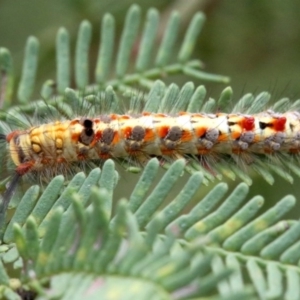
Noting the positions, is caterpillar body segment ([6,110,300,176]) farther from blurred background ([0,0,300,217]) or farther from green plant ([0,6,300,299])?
Answer: blurred background ([0,0,300,217])

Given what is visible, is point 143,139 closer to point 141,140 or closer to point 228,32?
point 141,140

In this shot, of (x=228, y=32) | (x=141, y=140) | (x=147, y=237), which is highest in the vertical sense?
(x=228, y=32)

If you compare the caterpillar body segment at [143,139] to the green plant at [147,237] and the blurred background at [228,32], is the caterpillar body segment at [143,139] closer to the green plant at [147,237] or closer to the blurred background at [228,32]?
the green plant at [147,237]

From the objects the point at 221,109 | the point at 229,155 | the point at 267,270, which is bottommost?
the point at 267,270

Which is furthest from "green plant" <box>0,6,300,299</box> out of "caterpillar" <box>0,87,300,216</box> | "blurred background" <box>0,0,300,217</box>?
"blurred background" <box>0,0,300,217</box>

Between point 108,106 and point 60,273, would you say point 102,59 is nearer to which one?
point 108,106

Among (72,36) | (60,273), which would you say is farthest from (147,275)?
(72,36)

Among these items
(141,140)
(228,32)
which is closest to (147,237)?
(141,140)
